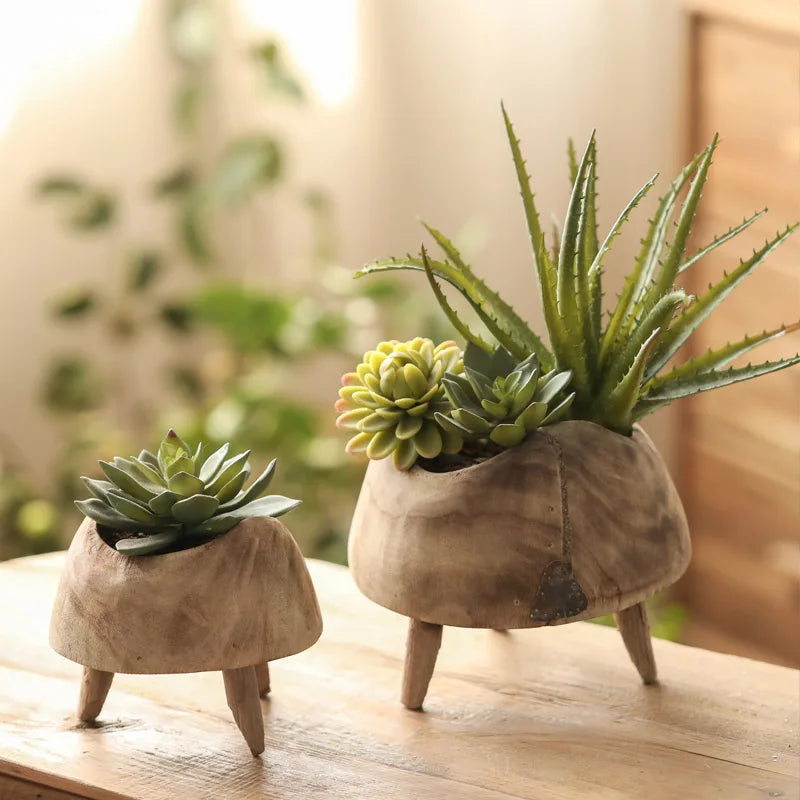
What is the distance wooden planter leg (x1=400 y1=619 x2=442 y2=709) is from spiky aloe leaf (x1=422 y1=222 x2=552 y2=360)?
0.65 feet

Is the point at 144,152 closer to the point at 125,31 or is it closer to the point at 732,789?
the point at 125,31

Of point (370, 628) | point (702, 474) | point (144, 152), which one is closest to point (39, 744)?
point (370, 628)

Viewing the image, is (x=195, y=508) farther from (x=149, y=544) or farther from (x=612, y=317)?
(x=612, y=317)

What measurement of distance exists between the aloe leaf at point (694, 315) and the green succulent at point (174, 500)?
0.87 feet

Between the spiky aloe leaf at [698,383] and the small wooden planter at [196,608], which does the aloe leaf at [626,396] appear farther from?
the small wooden planter at [196,608]

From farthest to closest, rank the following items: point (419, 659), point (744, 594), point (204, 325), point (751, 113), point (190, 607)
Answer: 1. point (204, 325)
2. point (744, 594)
3. point (751, 113)
4. point (419, 659)
5. point (190, 607)

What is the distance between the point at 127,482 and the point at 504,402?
241mm

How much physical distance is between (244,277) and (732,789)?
1.84 m

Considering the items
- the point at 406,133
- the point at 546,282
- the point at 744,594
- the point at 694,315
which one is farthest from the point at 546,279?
the point at 406,133

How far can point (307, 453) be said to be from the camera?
6.75 feet

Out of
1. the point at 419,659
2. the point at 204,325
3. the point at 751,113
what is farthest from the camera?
the point at 204,325

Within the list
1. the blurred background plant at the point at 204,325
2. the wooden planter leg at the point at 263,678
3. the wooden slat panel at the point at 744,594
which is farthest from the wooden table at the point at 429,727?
the wooden slat panel at the point at 744,594

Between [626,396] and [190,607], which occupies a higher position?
[626,396]

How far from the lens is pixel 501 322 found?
921mm
